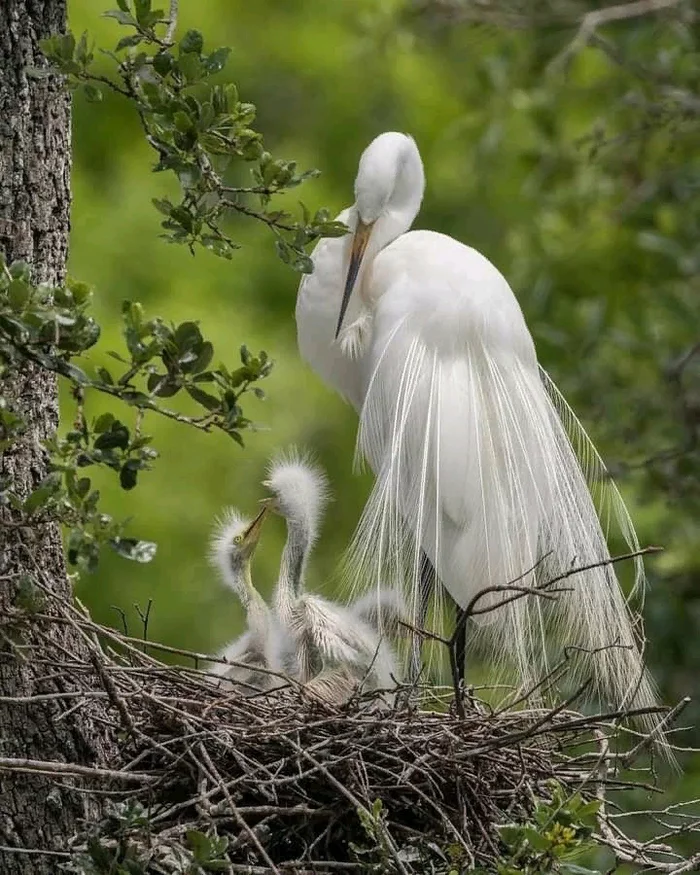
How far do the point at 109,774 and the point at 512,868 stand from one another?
19.9 inches

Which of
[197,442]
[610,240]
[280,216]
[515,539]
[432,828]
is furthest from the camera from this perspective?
[197,442]

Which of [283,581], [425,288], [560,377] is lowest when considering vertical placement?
[283,581]

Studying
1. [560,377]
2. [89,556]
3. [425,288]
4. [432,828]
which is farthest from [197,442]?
[89,556]

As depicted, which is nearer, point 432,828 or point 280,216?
point 280,216

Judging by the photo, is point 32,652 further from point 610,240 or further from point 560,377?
point 610,240

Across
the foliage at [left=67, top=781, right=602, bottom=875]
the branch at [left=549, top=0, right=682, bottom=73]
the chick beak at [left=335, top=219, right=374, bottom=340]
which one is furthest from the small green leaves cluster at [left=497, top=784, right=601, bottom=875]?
the branch at [left=549, top=0, right=682, bottom=73]

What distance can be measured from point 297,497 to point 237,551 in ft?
0.55

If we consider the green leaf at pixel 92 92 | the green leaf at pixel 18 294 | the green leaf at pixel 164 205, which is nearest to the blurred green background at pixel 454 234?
the green leaf at pixel 164 205

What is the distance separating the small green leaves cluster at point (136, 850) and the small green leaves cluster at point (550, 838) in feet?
1.17

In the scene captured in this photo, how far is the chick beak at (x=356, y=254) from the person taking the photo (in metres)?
3.16

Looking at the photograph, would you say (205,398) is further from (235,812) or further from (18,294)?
(235,812)

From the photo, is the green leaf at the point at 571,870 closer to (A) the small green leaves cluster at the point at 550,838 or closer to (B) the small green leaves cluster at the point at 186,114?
(A) the small green leaves cluster at the point at 550,838

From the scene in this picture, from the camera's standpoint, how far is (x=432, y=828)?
2225 mm

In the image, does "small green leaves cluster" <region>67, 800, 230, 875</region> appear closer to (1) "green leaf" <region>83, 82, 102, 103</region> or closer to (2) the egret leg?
(1) "green leaf" <region>83, 82, 102, 103</region>
